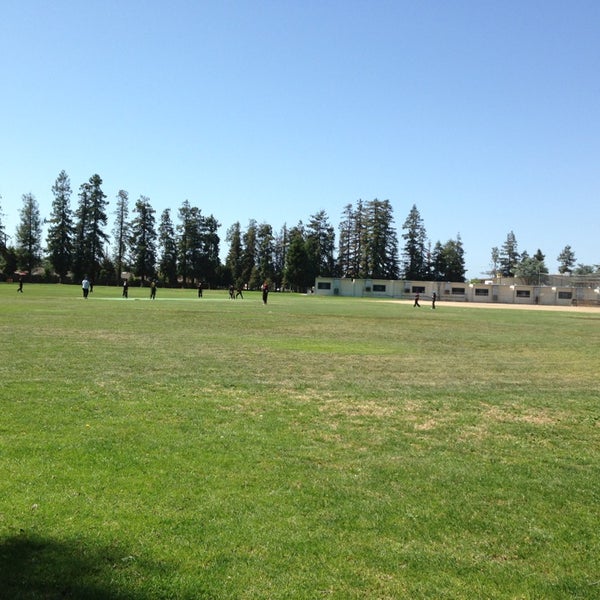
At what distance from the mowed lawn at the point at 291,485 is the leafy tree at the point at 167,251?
105029 millimetres

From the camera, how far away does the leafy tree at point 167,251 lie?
114062 millimetres

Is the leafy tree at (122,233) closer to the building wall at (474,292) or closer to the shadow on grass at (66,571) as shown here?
the building wall at (474,292)

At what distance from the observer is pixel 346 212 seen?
426ft

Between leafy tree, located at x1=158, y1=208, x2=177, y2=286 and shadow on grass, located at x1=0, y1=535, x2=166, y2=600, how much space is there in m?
113

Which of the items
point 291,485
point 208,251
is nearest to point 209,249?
point 208,251

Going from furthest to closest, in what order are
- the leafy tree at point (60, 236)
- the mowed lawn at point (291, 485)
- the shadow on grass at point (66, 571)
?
the leafy tree at point (60, 236), the mowed lawn at point (291, 485), the shadow on grass at point (66, 571)

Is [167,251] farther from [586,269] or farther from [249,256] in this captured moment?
[586,269]

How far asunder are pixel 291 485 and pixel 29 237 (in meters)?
114

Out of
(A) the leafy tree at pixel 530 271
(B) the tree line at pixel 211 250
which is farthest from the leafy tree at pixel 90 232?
(A) the leafy tree at pixel 530 271

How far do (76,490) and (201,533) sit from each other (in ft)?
4.69

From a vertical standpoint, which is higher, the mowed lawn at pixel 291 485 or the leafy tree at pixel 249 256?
the leafy tree at pixel 249 256

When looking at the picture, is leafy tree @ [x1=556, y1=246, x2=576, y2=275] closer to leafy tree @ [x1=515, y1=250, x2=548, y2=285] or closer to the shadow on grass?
leafy tree @ [x1=515, y1=250, x2=548, y2=285]

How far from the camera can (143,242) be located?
4304 inches

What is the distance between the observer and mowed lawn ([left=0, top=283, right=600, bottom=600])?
3.72 meters
